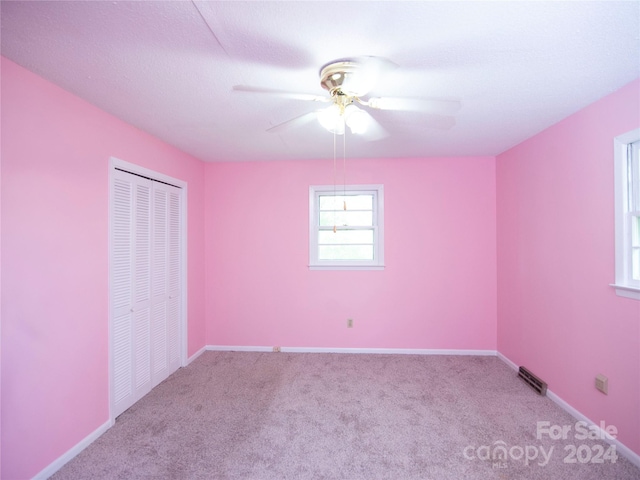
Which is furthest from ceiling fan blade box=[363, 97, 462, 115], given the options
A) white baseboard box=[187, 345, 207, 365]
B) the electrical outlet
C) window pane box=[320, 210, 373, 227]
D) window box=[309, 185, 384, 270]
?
white baseboard box=[187, 345, 207, 365]

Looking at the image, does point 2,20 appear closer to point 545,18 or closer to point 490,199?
point 545,18

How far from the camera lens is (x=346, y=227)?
3.76 metres

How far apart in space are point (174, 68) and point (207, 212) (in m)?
2.36

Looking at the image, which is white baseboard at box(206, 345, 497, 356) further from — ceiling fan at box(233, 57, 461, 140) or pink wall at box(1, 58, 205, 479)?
ceiling fan at box(233, 57, 461, 140)

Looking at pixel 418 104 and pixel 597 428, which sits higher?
pixel 418 104

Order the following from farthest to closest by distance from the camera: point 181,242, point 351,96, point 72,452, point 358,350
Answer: point 358,350
point 181,242
point 72,452
point 351,96

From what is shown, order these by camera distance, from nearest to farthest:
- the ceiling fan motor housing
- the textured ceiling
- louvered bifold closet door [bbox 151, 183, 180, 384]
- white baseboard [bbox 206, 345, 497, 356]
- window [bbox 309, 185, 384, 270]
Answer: the textured ceiling → the ceiling fan motor housing → louvered bifold closet door [bbox 151, 183, 180, 384] → white baseboard [bbox 206, 345, 497, 356] → window [bbox 309, 185, 384, 270]

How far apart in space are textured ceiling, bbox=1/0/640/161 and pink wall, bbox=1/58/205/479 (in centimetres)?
23

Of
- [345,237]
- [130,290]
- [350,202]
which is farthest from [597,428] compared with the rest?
[130,290]

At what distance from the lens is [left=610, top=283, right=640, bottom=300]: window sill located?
5.96ft

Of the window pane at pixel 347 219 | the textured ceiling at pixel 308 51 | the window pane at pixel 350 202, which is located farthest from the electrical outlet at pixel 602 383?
the window pane at pixel 350 202

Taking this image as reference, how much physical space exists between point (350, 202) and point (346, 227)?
34 cm

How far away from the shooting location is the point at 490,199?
11.7 feet

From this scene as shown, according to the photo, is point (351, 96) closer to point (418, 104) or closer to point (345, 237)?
point (418, 104)
